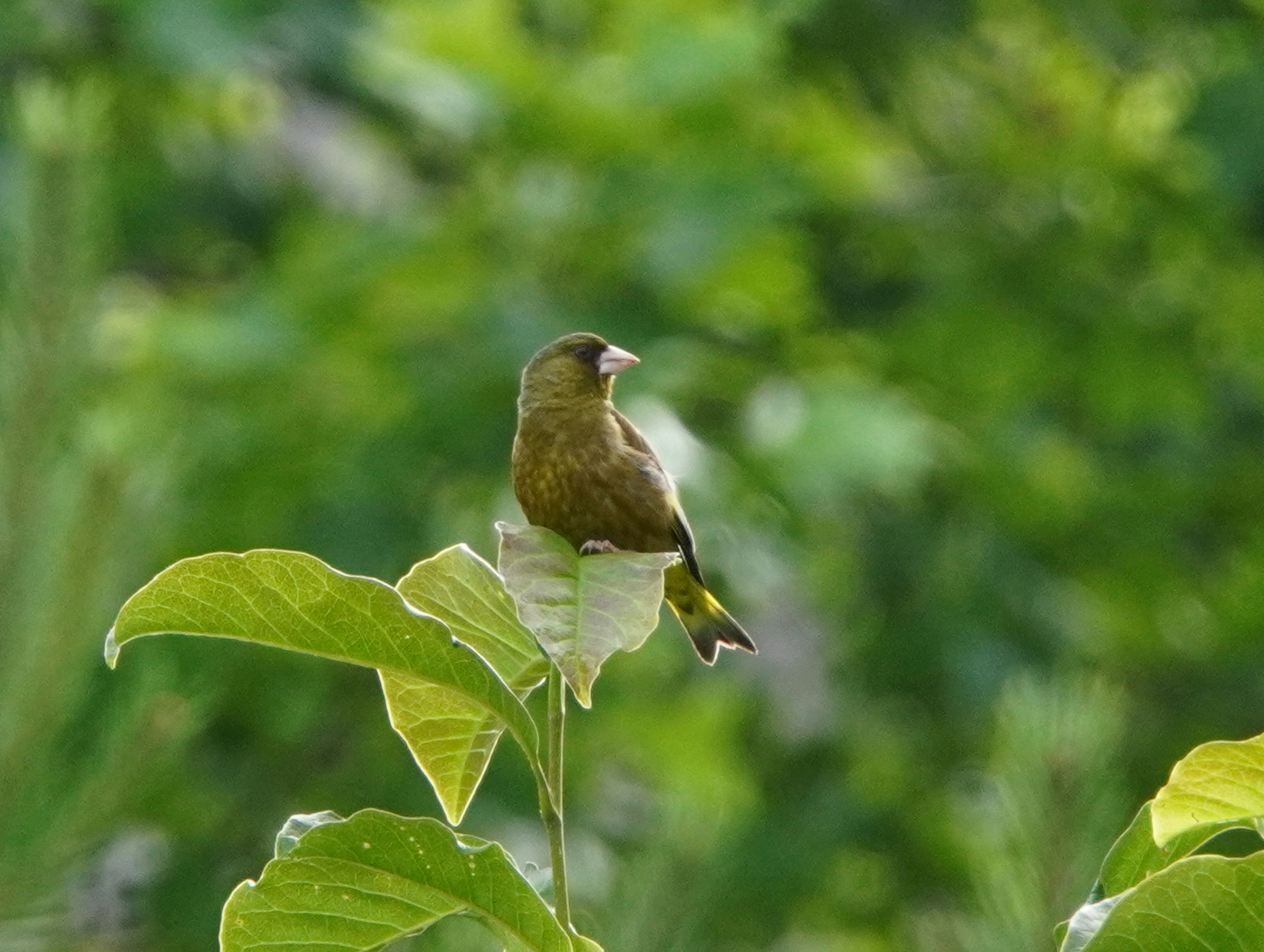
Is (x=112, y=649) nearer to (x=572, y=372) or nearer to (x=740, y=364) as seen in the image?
(x=572, y=372)

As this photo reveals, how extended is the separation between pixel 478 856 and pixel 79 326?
4.70ft

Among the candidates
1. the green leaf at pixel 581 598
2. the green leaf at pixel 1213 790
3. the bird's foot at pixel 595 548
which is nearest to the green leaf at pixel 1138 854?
the green leaf at pixel 1213 790

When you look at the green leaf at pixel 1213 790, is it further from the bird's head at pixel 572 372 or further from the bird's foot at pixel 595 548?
the bird's head at pixel 572 372

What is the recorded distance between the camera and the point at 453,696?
4.87ft

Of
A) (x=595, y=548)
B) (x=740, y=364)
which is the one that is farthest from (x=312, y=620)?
(x=740, y=364)

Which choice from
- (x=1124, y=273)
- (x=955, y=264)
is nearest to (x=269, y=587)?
(x=955, y=264)

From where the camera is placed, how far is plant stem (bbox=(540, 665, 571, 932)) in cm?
131

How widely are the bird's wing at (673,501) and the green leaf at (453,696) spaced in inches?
33.5

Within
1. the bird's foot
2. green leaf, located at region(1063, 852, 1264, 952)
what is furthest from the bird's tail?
green leaf, located at region(1063, 852, 1264, 952)

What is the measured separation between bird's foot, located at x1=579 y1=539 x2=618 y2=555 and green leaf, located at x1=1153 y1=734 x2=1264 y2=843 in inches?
27.9

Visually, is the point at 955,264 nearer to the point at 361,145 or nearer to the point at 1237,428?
the point at 1237,428

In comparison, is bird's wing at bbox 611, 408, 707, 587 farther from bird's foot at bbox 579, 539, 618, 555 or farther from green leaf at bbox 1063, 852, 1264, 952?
green leaf at bbox 1063, 852, 1264, 952

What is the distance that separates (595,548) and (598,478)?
257 millimetres

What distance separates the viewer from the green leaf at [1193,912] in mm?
1235
